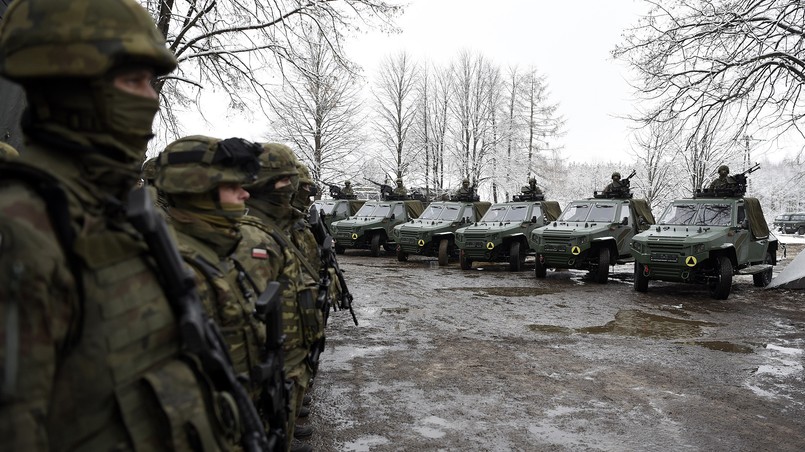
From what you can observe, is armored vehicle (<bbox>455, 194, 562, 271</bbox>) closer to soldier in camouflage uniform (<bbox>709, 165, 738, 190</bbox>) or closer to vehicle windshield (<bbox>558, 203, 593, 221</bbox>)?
vehicle windshield (<bbox>558, 203, 593, 221</bbox>)

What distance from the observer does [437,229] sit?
51.0 feet

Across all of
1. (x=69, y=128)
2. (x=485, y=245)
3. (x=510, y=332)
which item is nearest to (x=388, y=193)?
(x=485, y=245)

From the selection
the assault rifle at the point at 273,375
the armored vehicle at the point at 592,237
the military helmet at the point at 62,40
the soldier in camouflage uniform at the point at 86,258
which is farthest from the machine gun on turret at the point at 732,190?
the military helmet at the point at 62,40

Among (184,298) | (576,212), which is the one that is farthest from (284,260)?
(576,212)

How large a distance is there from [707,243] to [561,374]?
5723mm

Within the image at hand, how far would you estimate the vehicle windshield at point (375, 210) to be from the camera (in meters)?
18.1

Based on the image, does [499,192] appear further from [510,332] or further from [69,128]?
[69,128]

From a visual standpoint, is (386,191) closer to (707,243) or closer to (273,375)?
(707,243)

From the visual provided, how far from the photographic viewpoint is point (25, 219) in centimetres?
114

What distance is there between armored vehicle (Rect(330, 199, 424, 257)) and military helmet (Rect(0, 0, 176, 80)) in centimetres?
1582

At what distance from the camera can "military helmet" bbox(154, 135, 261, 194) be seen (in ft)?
7.89

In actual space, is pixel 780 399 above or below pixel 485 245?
below

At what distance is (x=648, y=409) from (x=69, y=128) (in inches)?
194

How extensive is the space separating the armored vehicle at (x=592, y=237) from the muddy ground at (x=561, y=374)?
1781 mm
